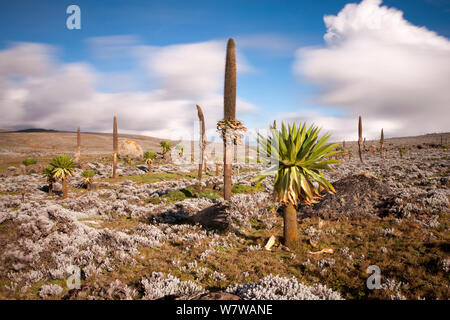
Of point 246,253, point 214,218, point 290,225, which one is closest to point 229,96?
point 214,218

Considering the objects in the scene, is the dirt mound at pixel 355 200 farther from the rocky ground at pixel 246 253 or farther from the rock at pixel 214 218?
the rock at pixel 214 218

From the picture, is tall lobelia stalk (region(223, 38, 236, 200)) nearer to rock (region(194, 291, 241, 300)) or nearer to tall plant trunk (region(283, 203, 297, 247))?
tall plant trunk (region(283, 203, 297, 247))

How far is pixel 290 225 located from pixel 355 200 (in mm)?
5449

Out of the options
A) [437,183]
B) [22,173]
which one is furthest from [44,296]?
[22,173]

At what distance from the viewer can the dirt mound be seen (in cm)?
1101

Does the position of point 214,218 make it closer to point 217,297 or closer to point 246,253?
point 246,253

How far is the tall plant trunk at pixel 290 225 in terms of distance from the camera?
8.05 meters

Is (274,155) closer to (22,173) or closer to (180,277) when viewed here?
(180,277)

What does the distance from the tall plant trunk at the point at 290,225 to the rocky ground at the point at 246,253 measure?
324 millimetres

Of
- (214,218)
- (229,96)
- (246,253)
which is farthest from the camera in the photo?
(229,96)

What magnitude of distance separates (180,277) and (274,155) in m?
4.91

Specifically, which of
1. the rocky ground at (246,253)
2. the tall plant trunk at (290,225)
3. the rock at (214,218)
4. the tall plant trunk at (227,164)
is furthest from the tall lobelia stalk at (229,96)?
the tall plant trunk at (290,225)

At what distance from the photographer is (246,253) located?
Result: 8.20 m
